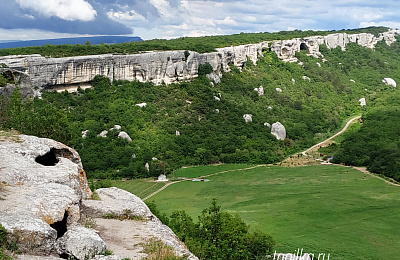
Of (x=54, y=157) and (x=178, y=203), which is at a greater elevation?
(x=54, y=157)

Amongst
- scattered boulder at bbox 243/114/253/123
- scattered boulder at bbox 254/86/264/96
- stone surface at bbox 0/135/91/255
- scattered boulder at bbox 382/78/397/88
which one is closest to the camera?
stone surface at bbox 0/135/91/255

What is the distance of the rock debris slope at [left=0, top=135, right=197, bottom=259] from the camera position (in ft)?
43.9

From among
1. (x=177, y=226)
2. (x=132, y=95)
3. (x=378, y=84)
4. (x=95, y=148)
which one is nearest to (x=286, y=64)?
(x=378, y=84)

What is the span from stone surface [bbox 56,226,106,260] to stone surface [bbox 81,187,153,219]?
3.55 metres

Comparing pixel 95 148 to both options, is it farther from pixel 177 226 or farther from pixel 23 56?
pixel 177 226

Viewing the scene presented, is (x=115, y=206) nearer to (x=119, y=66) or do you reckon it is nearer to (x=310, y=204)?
(x=310, y=204)

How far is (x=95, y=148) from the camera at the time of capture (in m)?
70.8

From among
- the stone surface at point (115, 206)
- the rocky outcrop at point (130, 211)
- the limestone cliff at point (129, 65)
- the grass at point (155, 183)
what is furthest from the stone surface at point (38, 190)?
the limestone cliff at point (129, 65)

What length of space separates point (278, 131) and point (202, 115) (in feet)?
58.1

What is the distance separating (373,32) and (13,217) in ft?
658

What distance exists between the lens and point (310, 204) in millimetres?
57469

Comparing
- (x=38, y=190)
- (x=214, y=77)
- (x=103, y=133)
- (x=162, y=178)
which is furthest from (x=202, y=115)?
(x=38, y=190)

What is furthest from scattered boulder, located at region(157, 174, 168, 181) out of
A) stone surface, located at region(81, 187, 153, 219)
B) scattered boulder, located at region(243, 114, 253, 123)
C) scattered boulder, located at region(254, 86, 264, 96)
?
stone surface, located at region(81, 187, 153, 219)

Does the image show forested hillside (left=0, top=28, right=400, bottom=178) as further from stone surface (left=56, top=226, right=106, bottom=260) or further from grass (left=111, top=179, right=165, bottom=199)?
stone surface (left=56, top=226, right=106, bottom=260)
